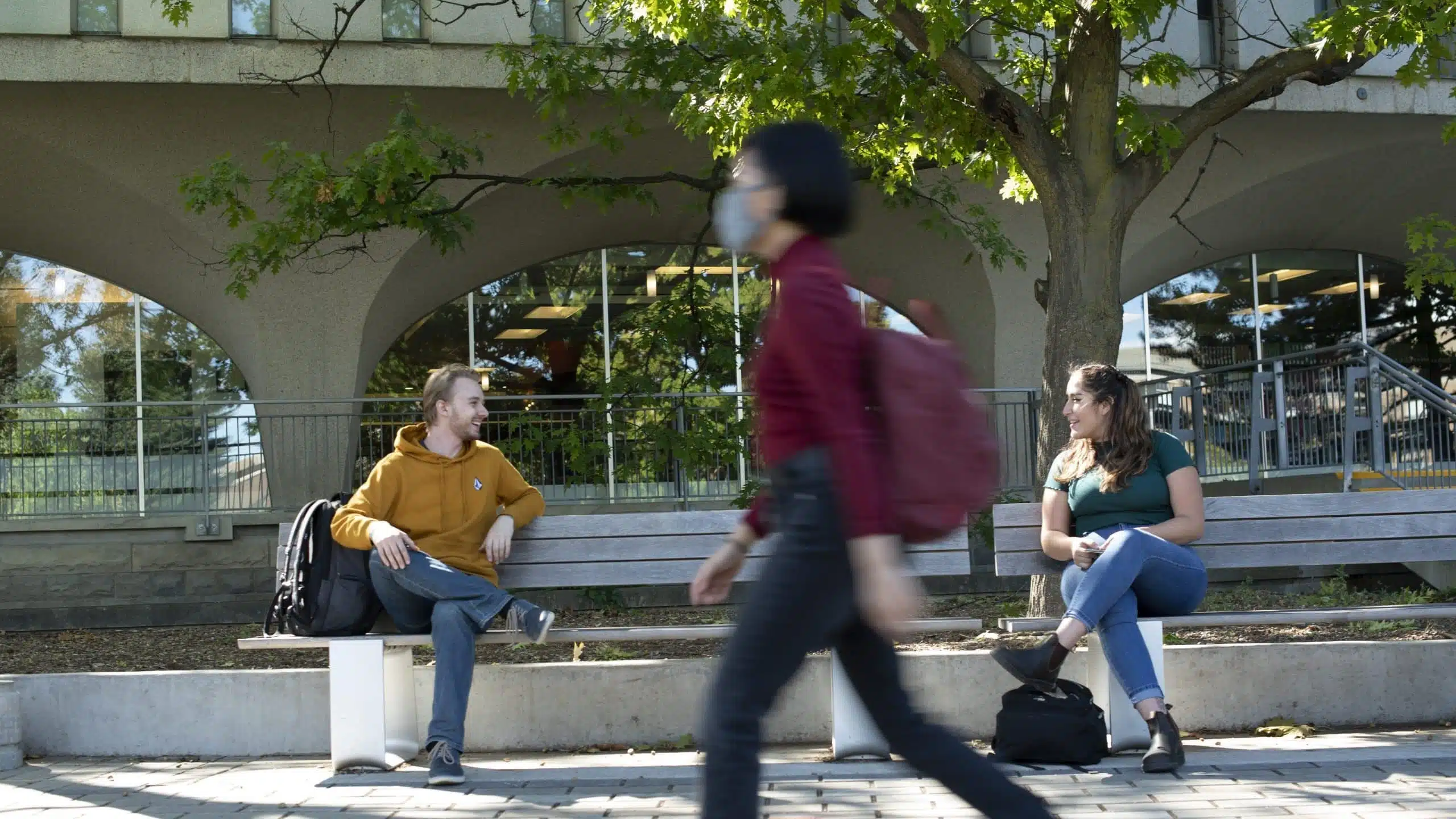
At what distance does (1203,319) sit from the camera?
19422 millimetres

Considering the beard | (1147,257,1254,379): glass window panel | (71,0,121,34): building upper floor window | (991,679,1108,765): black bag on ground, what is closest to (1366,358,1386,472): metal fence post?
(1147,257,1254,379): glass window panel

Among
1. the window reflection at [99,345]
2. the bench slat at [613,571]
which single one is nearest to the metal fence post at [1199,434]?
the bench slat at [613,571]

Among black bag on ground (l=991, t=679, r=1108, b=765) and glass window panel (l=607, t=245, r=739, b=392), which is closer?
black bag on ground (l=991, t=679, r=1108, b=765)

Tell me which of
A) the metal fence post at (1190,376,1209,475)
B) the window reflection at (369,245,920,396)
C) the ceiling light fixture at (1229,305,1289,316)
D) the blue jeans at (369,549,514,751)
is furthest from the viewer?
the ceiling light fixture at (1229,305,1289,316)

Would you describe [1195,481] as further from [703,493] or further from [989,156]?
[703,493]

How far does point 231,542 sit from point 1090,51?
30.3 feet

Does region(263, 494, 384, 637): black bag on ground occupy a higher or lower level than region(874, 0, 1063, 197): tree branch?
lower

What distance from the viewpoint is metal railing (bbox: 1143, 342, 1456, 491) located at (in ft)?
41.2

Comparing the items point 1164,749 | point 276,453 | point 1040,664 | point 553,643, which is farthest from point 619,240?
point 1164,749

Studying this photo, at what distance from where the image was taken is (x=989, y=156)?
358 inches

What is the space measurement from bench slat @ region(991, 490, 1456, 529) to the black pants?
112 inches

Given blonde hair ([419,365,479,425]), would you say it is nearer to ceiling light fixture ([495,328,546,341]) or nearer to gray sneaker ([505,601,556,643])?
gray sneaker ([505,601,556,643])

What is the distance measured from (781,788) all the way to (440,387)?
206 cm

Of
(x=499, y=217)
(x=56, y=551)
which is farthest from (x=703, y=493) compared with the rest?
(x=56, y=551)
